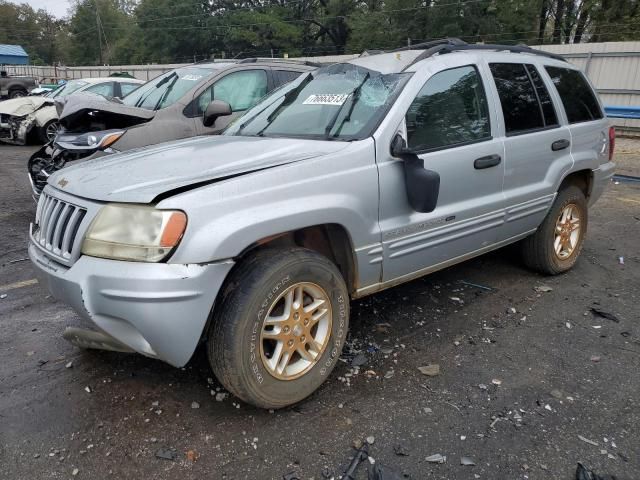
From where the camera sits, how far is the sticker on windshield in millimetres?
3385

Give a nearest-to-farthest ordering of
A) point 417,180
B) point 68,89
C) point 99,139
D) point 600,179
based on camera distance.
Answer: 1. point 417,180
2. point 600,179
3. point 99,139
4. point 68,89

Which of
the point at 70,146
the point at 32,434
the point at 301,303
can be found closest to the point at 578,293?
the point at 301,303

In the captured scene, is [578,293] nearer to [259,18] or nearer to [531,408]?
[531,408]

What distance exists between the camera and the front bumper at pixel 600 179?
4.77 meters

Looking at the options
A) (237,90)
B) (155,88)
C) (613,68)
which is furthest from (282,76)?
(613,68)

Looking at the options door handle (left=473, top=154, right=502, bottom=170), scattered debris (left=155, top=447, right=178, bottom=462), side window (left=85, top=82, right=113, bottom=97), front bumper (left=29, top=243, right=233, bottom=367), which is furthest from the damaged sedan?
side window (left=85, top=82, right=113, bottom=97)

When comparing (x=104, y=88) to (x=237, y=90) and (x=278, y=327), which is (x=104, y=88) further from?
(x=278, y=327)

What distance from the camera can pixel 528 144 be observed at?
3.97 m

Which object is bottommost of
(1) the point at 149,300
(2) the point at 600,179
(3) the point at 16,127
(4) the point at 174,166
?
(2) the point at 600,179

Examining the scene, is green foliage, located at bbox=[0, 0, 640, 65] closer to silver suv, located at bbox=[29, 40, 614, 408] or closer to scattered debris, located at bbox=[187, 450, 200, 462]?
silver suv, located at bbox=[29, 40, 614, 408]

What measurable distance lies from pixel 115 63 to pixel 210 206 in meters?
74.5

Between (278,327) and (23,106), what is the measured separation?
12.0 m

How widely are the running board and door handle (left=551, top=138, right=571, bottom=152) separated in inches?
137

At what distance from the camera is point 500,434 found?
258 cm
